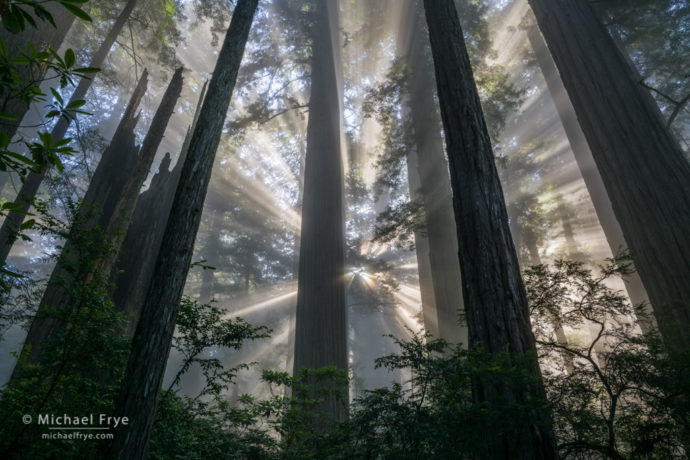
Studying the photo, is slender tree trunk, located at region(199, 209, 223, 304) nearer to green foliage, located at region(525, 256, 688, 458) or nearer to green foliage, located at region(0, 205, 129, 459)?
green foliage, located at region(0, 205, 129, 459)

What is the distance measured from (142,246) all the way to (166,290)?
5.00 meters

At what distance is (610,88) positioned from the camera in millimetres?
4746

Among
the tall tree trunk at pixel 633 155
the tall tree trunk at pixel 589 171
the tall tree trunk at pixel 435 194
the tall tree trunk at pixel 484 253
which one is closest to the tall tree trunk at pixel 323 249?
the tall tree trunk at pixel 435 194

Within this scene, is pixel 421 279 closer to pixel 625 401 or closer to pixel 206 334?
pixel 625 401

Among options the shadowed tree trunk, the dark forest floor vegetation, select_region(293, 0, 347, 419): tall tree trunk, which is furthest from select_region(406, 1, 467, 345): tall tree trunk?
the shadowed tree trunk

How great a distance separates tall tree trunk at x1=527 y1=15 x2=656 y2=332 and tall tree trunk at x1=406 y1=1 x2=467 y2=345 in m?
4.58

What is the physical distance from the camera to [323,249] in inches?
301

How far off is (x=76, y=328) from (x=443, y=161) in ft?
29.5

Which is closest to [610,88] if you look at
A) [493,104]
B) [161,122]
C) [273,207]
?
[493,104]

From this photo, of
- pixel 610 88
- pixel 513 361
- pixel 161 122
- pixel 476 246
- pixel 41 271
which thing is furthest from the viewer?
pixel 41 271

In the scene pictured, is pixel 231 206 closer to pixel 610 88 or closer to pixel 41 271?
pixel 41 271

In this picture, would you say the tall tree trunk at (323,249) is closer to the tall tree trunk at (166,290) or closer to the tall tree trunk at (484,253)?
the tall tree trunk at (484,253)

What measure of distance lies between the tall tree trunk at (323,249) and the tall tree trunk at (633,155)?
461cm

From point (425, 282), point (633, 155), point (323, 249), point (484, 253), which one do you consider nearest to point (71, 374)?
point (484, 253)
